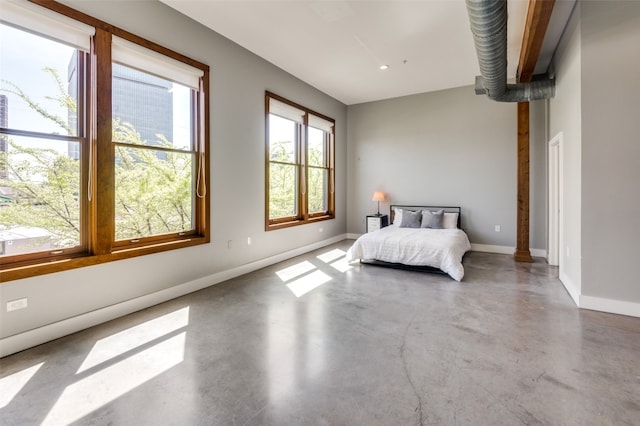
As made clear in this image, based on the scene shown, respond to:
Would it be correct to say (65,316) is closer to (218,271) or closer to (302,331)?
(218,271)

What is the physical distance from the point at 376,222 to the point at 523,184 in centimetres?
278

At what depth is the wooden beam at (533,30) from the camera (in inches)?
112

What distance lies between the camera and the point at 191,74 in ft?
12.1

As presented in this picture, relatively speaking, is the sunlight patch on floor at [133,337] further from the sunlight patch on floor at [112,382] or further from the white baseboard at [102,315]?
the white baseboard at [102,315]

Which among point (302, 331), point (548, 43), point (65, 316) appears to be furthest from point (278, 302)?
point (548, 43)

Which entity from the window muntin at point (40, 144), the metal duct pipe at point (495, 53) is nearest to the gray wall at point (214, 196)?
the window muntin at point (40, 144)

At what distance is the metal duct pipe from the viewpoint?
237cm

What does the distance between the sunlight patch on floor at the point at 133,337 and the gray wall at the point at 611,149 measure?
13.3 ft

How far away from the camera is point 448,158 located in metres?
6.27

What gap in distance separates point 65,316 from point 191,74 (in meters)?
2.85

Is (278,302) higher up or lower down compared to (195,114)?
lower down

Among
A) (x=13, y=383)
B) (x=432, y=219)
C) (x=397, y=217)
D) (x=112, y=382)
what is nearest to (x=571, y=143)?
(x=432, y=219)

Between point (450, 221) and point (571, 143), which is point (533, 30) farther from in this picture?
point (450, 221)

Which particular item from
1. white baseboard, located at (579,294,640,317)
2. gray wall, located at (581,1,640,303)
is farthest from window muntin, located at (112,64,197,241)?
white baseboard, located at (579,294,640,317)
